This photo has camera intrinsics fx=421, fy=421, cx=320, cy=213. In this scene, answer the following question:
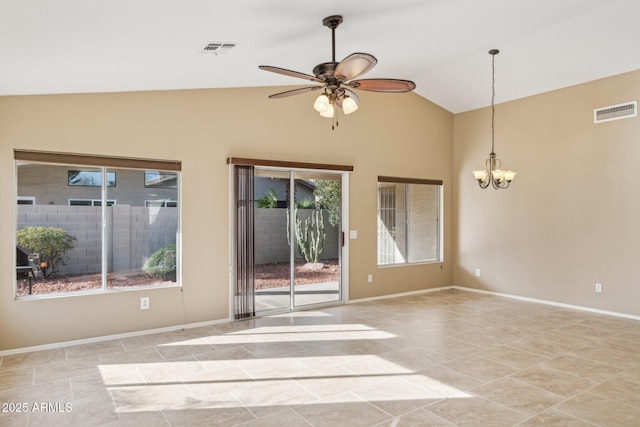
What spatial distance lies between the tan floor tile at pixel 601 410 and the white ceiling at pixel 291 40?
333 cm

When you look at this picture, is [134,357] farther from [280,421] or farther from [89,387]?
[280,421]

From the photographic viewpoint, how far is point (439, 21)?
13.3 ft

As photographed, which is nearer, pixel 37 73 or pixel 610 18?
pixel 37 73

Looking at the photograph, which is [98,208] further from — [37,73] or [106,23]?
[106,23]

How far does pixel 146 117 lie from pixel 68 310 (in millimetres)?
2274

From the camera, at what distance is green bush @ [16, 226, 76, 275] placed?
4.31 metres

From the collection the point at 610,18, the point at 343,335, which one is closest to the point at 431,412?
the point at 343,335

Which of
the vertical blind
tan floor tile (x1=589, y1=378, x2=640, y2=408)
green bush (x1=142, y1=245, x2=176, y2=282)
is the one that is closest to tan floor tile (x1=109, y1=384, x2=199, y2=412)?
green bush (x1=142, y1=245, x2=176, y2=282)

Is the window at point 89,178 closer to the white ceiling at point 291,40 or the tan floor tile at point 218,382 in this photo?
the white ceiling at point 291,40

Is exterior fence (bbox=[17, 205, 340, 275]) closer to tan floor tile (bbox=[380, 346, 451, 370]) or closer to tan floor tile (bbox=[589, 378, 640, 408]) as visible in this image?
tan floor tile (bbox=[380, 346, 451, 370])

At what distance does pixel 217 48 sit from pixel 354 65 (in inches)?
53.5

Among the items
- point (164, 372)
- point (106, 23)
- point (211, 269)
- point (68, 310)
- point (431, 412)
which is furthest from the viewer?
point (211, 269)

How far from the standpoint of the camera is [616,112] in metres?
5.68

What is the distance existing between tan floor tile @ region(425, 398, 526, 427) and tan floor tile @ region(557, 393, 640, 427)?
0.43m
